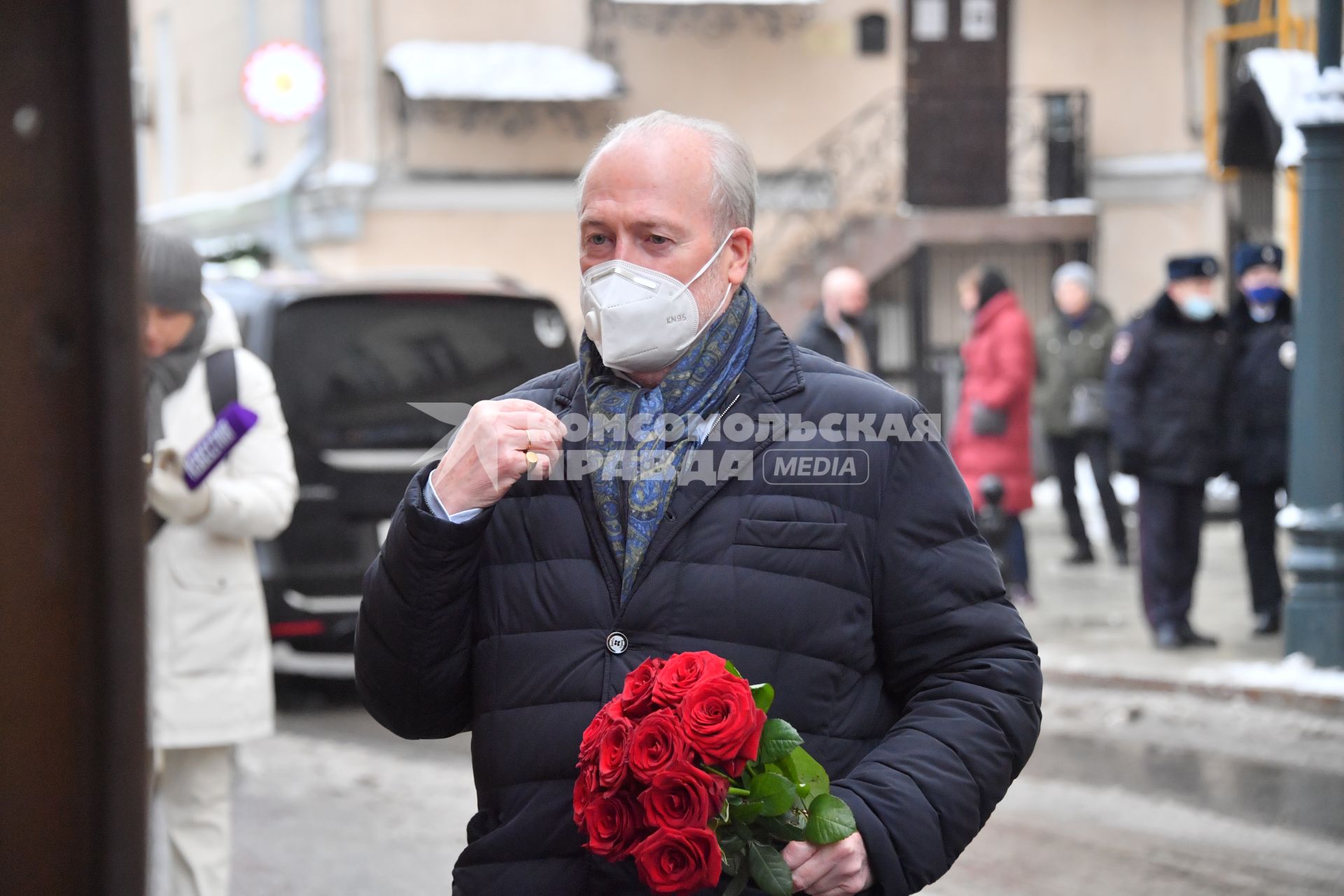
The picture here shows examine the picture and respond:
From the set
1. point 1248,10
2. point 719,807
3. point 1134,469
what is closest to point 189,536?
point 719,807

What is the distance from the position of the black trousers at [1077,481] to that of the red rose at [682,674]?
10593mm

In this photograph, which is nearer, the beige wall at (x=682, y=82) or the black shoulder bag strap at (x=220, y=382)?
the black shoulder bag strap at (x=220, y=382)

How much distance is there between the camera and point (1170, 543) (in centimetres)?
889

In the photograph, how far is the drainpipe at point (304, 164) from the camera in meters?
19.5


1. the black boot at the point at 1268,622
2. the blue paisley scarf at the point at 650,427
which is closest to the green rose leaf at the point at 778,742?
the blue paisley scarf at the point at 650,427

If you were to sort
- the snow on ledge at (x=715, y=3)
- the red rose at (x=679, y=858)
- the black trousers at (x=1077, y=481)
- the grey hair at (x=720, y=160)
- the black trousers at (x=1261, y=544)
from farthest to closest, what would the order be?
the snow on ledge at (x=715, y=3)
the black trousers at (x=1077, y=481)
the black trousers at (x=1261, y=544)
the grey hair at (x=720, y=160)
the red rose at (x=679, y=858)

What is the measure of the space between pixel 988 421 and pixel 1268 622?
82.3 inches

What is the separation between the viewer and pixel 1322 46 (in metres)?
8.13

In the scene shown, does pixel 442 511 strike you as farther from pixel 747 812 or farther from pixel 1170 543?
pixel 1170 543

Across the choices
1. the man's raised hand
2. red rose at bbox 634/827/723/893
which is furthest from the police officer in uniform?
red rose at bbox 634/827/723/893

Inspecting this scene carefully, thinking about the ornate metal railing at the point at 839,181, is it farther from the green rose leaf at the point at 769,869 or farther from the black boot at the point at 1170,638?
the green rose leaf at the point at 769,869

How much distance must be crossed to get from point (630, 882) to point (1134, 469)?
24.1ft

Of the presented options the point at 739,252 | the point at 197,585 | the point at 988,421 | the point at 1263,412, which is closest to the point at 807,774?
the point at 739,252

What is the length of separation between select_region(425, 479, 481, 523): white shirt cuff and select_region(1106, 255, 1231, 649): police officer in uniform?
7230 mm
